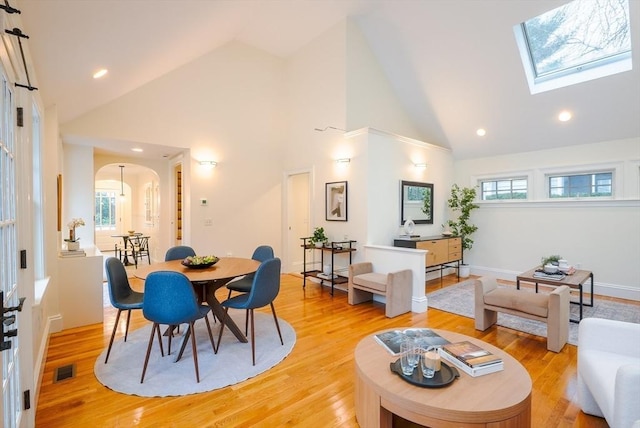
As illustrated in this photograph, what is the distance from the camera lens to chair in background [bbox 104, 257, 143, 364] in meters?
2.70

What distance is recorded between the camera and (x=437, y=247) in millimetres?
→ 5598

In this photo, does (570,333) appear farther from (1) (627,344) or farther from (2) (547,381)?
(1) (627,344)

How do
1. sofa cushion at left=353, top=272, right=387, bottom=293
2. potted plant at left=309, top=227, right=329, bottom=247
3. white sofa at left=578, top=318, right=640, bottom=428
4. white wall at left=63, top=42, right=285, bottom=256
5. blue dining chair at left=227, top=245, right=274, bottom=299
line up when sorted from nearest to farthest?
white sofa at left=578, top=318, right=640, bottom=428 → blue dining chair at left=227, top=245, right=274, bottom=299 → sofa cushion at left=353, top=272, right=387, bottom=293 → white wall at left=63, top=42, right=285, bottom=256 → potted plant at left=309, top=227, right=329, bottom=247

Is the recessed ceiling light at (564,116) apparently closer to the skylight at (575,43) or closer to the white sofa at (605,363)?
the skylight at (575,43)

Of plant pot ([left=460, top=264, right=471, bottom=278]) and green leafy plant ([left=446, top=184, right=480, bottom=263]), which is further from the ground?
green leafy plant ([left=446, top=184, right=480, bottom=263])

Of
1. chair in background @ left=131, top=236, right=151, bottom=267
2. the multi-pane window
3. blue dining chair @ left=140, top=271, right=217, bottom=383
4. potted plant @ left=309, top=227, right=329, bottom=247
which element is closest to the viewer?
blue dining chair @ left=140, top=271, right=217, bottom=383

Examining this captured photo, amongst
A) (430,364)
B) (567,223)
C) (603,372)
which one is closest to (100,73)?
(430,364)

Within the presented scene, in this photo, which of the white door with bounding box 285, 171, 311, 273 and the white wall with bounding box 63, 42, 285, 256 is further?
the white door with bounding box 285, 171, 311, 273

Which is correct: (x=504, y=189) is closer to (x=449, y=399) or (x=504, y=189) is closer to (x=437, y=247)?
(x=437, y=247)

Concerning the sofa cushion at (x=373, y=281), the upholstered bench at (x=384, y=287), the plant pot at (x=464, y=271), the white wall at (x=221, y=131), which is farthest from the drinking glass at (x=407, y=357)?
Answer: the plant pot at (x=464, y=271)

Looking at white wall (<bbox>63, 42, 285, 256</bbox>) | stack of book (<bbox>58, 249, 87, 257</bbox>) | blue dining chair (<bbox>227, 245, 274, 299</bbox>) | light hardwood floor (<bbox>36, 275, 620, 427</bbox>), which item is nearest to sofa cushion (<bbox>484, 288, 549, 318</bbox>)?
light hardwood floor (<bbox>36, 275, 620, 427</bbox>)

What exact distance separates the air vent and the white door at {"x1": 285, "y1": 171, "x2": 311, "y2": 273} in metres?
4.06

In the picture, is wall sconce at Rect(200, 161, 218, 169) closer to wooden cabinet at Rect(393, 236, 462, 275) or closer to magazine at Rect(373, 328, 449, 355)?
wooden cabinet at Rect(393, 236, 462, 275)

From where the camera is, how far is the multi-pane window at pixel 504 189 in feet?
19.3
